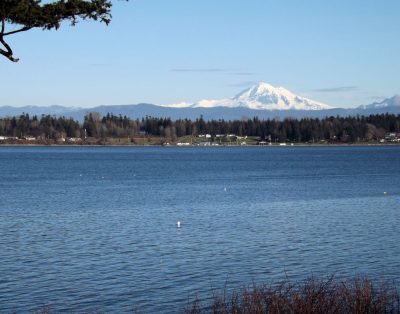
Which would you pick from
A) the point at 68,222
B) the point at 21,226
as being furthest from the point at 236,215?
the point at 21,226

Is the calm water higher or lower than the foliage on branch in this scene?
lower

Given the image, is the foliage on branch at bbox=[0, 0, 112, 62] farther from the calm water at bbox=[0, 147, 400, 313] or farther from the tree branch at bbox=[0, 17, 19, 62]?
the calm water at bbox=[0, 147, 400, 313]

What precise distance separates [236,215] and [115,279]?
24.4m

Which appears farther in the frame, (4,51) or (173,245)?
(173,245)

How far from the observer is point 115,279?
98.0ft

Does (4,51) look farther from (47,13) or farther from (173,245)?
(173,245)

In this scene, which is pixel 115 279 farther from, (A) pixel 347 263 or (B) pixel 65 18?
(B) pixel 65 18

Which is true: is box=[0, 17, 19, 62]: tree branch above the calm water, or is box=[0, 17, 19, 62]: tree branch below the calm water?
above

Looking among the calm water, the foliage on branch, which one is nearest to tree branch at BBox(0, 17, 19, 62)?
the foliage on branch

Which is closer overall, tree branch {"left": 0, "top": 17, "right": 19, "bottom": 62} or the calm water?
tree branch {"left": 0, "top": 17, "right": 19, "bottom": 62}

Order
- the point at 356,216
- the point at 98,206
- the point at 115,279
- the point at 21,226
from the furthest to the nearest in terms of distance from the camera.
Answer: the point at 98,206 < the point at 356,216 < the point at 21,226 < the point at 115,279

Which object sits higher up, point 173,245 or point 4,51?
point 4,51

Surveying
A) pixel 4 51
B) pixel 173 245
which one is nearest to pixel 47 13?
pixel 4 51

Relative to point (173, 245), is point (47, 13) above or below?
above
